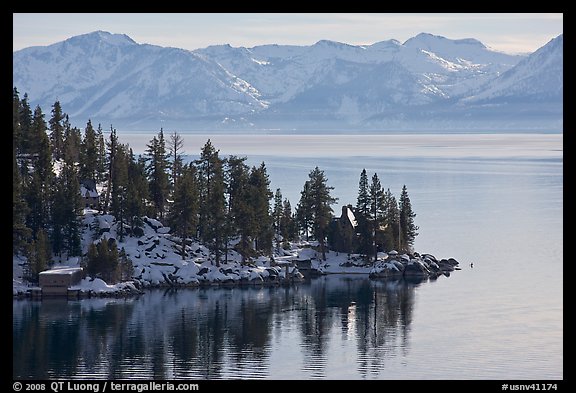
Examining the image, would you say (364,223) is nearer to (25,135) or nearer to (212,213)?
(212,213)

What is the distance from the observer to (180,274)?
11694 cm

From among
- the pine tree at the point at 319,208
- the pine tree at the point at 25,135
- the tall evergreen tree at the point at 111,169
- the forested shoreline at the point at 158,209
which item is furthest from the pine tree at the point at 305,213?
the pine tree at the point at 25,135

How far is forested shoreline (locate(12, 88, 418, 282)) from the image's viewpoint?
378 ft

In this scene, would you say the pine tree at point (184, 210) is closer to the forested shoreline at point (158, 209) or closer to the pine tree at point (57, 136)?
the forested shoreline at point (158, 209)

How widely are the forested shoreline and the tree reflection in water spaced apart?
924cm

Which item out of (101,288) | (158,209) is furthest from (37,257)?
(158,209)

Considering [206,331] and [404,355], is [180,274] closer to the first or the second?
[206,331]

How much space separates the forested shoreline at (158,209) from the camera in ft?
378

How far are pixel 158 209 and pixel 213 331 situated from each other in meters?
41.6

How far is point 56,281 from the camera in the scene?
108 metres

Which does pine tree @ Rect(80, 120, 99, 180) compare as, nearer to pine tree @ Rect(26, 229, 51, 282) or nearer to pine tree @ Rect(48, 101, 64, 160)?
pine tree @ Rect(48, 101, 64, 160)

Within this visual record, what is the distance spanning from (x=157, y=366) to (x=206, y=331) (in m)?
14.8

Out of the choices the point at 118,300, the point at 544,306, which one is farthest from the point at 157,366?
the point at 544,306

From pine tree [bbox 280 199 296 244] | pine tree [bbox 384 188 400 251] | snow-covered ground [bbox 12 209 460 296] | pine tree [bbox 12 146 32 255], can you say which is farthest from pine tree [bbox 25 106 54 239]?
pine tree [bbox 384 188 400 251]
